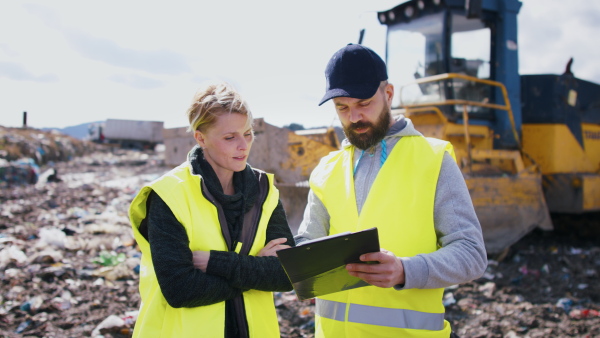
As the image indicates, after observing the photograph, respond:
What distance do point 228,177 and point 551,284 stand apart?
414 centimetres

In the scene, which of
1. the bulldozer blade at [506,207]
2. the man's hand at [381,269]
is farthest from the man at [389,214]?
the bulldozer blade at [506,207]

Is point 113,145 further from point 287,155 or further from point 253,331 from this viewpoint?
point 253,331

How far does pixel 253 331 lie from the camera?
1676 mm

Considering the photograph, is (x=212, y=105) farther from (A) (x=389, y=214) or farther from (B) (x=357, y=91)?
(A) (x=389, y=214)

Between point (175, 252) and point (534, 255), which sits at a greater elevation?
point (175, 252)

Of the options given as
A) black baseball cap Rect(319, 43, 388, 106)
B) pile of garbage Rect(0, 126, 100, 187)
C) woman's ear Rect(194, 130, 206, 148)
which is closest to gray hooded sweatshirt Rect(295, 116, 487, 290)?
black baseball cap Rect(319, 43, 388, 106)

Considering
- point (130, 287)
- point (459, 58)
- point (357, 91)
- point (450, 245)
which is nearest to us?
point (450, 245)

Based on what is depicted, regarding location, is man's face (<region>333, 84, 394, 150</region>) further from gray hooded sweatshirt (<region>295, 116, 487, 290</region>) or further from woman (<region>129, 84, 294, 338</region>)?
woman (<region>129, 84, 294, 338</region>)

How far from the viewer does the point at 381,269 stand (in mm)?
1480

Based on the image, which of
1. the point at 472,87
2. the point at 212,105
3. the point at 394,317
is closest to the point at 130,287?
the point at 212,105

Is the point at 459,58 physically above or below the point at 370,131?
above

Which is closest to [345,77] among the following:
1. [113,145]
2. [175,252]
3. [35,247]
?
[175,252]

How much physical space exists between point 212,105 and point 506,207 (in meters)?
4.28

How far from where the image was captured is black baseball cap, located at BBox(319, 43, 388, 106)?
1764 millimetres
